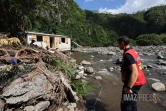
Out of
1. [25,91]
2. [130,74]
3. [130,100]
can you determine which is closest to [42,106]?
[25,91]

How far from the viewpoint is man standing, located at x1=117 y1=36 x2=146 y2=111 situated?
3395 millimetres

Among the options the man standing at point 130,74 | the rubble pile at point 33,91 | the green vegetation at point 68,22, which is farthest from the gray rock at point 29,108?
the green vegetation at point 68,22

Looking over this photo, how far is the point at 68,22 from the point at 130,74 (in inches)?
2015

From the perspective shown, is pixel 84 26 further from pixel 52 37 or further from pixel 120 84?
pixel 120 84

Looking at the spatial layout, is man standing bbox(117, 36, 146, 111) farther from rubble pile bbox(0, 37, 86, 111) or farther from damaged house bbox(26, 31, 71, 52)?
damaged house bbox(26, 31, 71, 52)

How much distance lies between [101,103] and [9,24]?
15757mm

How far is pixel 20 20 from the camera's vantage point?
17391 millimetres

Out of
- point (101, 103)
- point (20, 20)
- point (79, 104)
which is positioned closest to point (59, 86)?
point (79, 104)

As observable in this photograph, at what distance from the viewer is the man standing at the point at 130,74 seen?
3.39 m

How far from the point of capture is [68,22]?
5278 centimetres

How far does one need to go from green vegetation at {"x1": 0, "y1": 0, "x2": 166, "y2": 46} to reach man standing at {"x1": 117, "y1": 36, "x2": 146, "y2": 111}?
13901mm

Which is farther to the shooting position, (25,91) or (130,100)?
(25,91)

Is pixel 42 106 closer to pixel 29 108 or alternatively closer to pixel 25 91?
pixel 29 108

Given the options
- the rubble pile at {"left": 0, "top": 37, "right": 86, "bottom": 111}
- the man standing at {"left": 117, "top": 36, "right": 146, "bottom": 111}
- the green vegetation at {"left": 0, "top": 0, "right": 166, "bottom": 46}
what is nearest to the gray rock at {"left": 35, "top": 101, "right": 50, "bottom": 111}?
the rubble pile at {"left": 0, "top": 37, "right": 86, "bottom": 111}
